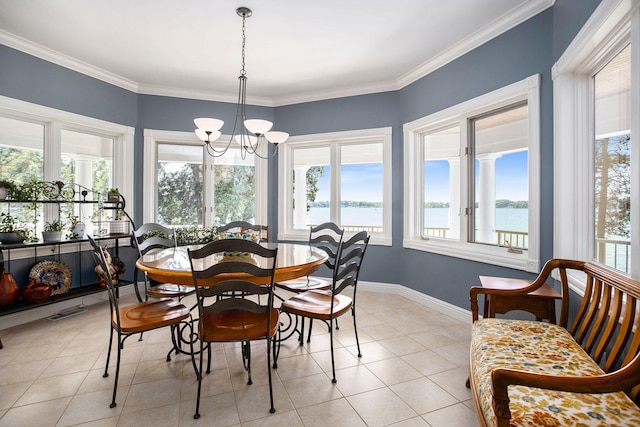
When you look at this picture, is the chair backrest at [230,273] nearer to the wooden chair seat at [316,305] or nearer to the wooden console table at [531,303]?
the wooden chair seat at [316,305]

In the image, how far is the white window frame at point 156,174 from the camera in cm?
441

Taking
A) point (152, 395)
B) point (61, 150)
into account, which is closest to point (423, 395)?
point (152, 395)

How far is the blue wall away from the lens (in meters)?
2.51

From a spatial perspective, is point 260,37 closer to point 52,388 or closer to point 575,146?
point 575,146

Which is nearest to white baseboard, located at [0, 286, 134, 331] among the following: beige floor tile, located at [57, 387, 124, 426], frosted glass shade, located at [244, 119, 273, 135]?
beige floor tile, located at [57, 387, 124, 426]

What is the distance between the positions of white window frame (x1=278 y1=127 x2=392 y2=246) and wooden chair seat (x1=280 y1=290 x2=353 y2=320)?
1991mm

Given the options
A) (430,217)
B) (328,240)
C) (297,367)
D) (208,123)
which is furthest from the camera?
(430,217)

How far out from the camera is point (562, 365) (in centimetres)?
141

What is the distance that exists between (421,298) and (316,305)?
77.8 inches

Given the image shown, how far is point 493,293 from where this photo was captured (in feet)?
6.69

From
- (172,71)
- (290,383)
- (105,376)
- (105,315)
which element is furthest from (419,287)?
(172,71)

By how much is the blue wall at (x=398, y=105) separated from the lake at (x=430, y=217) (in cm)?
36

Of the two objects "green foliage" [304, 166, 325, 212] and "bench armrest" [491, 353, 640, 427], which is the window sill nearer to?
"green foliage" [304, 166, 325, 212]

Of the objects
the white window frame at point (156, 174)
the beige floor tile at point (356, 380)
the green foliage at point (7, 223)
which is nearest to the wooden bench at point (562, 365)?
the beige floor tile at point (356, 380)
